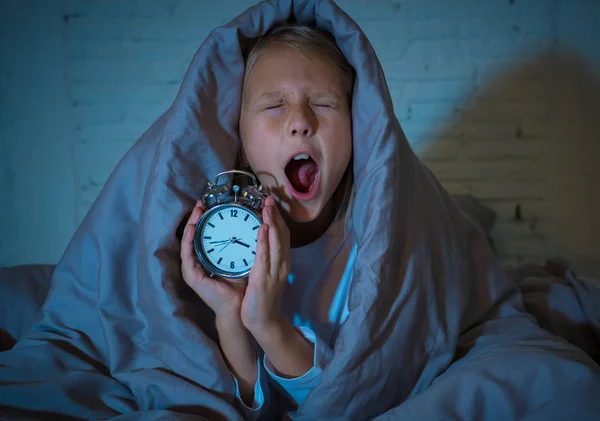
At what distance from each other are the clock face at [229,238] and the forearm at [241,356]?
0.36 ft

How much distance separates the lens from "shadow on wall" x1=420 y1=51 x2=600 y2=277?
A: 1935 millimetres

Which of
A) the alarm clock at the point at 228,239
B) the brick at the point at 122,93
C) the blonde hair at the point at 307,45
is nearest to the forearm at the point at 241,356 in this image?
the alarm clock at the point at 228,239

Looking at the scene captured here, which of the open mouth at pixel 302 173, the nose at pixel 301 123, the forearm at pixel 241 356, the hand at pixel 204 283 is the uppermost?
the nose at pixel 301 123

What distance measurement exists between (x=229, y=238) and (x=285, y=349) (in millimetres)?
217

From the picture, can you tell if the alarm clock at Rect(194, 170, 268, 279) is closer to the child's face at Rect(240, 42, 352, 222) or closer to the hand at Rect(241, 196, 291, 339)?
the hand at Rect(241, 196, 291, 339)

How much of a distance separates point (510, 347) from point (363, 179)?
40 centimetres

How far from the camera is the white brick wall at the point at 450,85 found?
1.90 meters

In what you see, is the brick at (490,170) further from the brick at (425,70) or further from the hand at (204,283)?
the hand at (204,283)

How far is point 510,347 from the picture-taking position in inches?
35.7

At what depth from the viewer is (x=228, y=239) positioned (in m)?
0.89

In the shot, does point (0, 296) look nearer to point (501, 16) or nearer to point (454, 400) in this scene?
point (454, 400)

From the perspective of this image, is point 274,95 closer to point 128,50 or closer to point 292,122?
point 292,122

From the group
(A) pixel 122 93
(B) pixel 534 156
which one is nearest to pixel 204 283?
(A) pixel 122 93

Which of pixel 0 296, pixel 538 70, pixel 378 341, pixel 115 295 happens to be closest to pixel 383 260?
pixel 378 341
